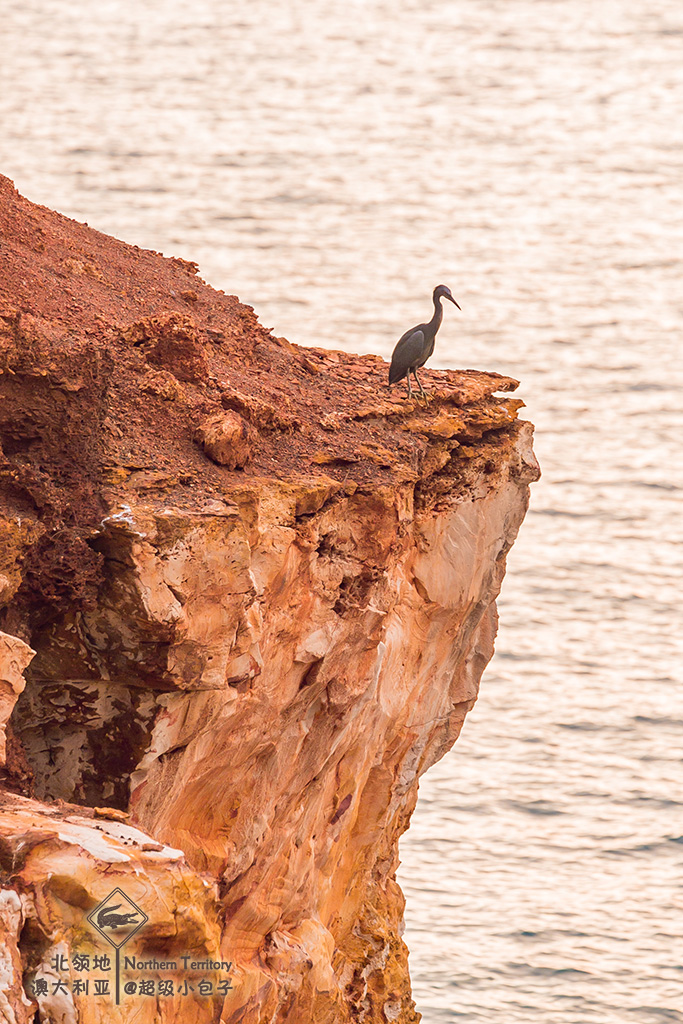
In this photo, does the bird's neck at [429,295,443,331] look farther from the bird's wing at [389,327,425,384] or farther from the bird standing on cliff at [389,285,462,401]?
the bird's wing at [389,327,425,384]

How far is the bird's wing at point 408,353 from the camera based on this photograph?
40.6 feet

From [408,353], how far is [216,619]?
3398 millimetres

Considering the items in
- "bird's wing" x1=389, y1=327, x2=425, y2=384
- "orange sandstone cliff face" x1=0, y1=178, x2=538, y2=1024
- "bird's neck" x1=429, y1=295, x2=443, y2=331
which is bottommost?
"orange sandstone cliff face" x1=0, y1=178, x2=538, y2=1024

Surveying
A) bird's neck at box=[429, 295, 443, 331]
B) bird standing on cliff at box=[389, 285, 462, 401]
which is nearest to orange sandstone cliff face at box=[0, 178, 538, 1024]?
bird standing on cliff at box=[389, 285, 462, 401]

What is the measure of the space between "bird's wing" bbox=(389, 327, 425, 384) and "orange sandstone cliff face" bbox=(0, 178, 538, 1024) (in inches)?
13.8

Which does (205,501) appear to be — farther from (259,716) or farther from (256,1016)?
(256,1016)

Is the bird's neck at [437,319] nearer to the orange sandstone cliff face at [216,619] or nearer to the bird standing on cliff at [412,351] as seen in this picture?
the bird standing on cliff at [412,351]

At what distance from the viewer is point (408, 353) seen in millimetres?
12406

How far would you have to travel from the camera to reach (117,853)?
8.35 meters

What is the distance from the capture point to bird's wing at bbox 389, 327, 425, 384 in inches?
488

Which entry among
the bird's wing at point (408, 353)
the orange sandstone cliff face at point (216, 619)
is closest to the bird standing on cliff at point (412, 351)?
the bird's wing at point (408, 353)

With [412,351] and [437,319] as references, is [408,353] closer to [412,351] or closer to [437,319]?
[412,351]

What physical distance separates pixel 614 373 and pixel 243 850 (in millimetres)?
21036

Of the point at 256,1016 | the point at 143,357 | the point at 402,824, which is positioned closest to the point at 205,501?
the point at 143,357
